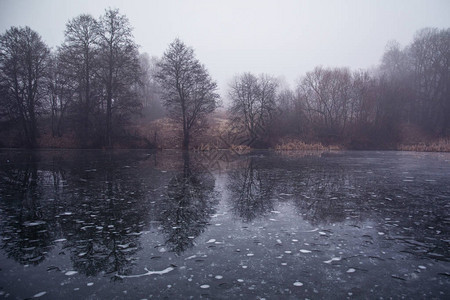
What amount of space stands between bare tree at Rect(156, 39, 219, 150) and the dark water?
2127 centimetres

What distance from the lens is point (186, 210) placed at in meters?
6.62

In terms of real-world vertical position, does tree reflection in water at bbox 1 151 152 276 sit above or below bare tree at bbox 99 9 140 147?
below

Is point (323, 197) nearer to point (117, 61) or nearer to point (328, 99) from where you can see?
point (117, 61)

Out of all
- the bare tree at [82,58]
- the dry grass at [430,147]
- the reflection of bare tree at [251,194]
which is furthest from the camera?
the dry grass at [430,147]

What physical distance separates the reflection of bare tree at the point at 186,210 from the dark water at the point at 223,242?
1.3 inches

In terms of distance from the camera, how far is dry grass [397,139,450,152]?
3044 cm

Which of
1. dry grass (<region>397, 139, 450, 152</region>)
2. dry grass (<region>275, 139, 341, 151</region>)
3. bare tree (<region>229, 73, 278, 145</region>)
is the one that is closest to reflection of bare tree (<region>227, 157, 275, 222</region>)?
dry grass (<region>275, 139, 341, 151</region>)

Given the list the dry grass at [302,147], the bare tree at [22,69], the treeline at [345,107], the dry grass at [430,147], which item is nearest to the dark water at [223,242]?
the bare tree at [22,69]

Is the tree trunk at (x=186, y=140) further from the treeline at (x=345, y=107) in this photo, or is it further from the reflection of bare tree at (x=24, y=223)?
the reflection of bare tree at (x=24, y=223)

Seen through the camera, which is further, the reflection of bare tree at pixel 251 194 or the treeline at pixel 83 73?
the treeline at pixel 83 73

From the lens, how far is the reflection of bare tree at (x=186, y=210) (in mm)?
4887

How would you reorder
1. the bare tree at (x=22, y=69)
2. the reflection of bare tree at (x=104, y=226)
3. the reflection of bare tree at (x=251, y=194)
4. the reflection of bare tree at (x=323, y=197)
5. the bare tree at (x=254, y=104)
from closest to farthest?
the reflection of bare tree at (x=104, y=226), the reflection of bare tree at (x=323, y=197), the reflection of bare tree at (x=251, y=194), the bare tree at (x=22, y=69), the bare tree at (x=254, y=104)

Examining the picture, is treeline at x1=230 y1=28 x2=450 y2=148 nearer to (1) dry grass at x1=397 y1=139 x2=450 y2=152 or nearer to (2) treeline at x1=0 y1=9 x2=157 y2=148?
(1) dry grass at x1=397 y1=139 x2=450 y2=152

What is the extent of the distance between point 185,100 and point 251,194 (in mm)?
22998
